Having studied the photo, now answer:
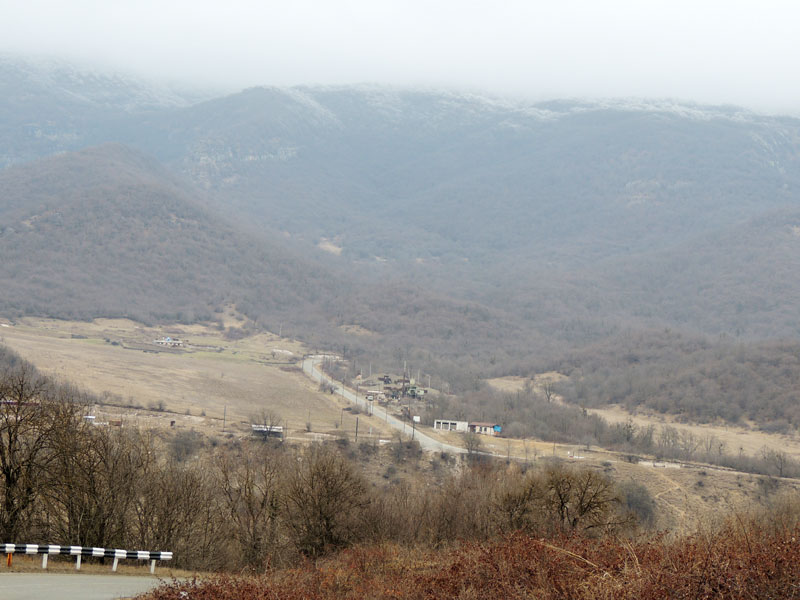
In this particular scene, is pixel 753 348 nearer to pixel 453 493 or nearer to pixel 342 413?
pixel 342 413

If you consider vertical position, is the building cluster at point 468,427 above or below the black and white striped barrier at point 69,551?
below

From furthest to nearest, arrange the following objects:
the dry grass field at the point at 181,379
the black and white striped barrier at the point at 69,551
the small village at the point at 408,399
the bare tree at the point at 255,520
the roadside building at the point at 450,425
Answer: the small village at the point at 408,399, the roadside building at the point at 450,425, the dry grass field at the point at 181,379, the bare tree at the point at 255,520, the black and white striped barrier at the point at 69,551

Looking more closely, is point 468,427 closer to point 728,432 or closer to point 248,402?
point 248,402

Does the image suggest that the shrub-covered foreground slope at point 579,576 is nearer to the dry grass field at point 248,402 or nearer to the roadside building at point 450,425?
the dry grass field at point 248,402

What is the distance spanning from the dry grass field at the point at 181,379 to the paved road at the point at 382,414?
308 centimetres

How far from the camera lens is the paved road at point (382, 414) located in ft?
328

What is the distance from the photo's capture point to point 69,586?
2256 cm

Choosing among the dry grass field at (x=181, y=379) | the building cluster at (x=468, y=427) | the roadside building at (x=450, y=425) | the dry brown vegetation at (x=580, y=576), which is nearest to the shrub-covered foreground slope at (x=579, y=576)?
the dry brown vegetation at (x=580, y=576)

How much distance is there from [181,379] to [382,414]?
1324 inches

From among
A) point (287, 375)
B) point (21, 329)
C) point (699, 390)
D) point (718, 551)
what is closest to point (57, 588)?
point (718, 551)

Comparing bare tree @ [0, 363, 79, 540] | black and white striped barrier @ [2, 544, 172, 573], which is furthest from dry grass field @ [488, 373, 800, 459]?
black and white striped barrier @ [2, 544, 172, 573]

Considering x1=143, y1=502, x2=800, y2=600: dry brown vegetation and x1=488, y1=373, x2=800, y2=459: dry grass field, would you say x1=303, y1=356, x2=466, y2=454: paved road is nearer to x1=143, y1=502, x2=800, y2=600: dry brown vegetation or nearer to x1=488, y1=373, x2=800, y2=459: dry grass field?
x1=488, y1=373, x2=800, y2=459: dry grass field

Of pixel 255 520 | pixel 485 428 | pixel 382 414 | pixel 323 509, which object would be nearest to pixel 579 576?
pixel 323 509

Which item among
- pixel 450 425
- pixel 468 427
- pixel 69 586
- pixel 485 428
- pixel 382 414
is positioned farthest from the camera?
pixel 382 414
